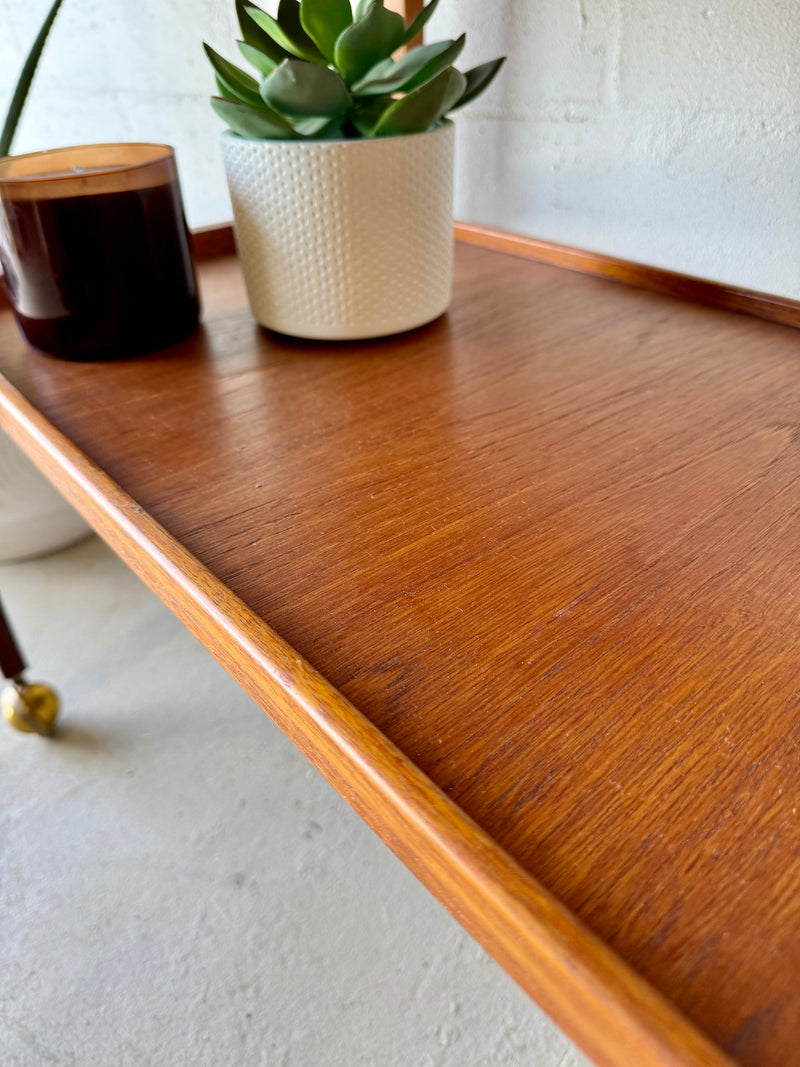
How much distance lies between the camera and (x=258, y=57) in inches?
19.9

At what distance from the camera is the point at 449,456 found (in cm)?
42

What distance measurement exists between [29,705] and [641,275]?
2.38 feet

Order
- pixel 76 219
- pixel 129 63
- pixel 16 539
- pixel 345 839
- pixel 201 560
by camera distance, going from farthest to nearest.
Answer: pixel 129 63
pixel 16 539
pixel 345 839
pixel 76 219
pixel 201 560

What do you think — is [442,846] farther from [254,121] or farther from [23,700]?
[23,700]

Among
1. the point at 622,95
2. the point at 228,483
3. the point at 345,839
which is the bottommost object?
the point at 345,839

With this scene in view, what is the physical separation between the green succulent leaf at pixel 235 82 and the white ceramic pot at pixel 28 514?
0.54m

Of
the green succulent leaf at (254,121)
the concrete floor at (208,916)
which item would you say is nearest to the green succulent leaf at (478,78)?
the green succulent leaf at (254,121)

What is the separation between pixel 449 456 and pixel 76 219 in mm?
300

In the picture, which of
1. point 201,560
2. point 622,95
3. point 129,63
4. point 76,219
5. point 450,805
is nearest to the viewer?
point 450,805

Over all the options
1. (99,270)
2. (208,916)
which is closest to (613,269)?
(99,270)

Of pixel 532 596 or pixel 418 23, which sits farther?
pixel 418 23

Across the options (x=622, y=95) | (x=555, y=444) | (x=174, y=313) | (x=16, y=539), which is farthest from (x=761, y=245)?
(x=16, y=539)

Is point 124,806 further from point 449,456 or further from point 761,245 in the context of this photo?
point 761,245

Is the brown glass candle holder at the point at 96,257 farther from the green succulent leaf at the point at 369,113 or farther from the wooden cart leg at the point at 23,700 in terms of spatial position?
the wooden cart leg at the point at 23,700
